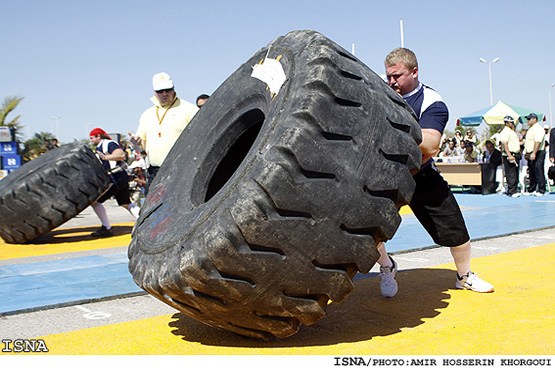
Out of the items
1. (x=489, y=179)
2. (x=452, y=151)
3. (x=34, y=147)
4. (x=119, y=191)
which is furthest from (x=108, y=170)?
(x=34, y=147)

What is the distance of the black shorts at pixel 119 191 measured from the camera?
9.87 meters

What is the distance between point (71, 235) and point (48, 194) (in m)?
1.84

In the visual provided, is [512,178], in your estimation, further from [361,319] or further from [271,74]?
[271,74]

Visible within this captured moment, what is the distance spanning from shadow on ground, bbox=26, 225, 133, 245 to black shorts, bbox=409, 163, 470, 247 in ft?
20.1

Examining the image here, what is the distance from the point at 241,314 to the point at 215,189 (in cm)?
151

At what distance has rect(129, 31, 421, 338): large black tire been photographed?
3.04 meters

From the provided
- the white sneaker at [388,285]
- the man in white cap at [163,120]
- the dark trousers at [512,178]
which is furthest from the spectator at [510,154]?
the white sneaker at [388,285]

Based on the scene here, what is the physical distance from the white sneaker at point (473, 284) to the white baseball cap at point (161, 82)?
429 cm

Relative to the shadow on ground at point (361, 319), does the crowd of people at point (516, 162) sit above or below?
below

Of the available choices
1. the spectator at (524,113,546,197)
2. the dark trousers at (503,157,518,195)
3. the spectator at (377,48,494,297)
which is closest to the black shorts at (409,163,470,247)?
the spectator at (377,48,494,297)

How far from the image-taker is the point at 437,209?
4.51 m

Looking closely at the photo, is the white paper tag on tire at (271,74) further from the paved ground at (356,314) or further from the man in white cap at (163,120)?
the man in white cap at (163,120)

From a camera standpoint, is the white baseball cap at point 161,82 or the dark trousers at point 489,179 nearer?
the white baseball cap at point 161,82
